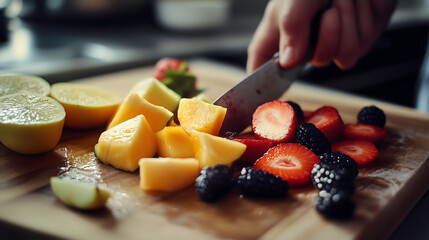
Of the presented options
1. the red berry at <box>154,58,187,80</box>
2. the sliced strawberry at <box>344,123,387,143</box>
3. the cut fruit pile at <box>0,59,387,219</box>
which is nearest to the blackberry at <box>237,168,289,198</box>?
the cut fruit pile at <box>0,59,387,219</box>

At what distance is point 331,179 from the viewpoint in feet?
3.47

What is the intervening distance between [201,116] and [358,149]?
1.69 feet

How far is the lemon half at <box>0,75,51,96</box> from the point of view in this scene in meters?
1.48

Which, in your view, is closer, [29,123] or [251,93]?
[29,123]

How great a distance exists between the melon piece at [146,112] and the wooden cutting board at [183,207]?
0.17 m

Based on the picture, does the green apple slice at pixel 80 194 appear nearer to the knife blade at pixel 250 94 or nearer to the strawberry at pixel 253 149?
the strawberry at pixel 253 149

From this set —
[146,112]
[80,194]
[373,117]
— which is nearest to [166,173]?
[80,194]

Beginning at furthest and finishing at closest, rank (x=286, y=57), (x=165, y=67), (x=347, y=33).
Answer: (x=165, y=67), (x=347, y=33), (x=286, y=57)

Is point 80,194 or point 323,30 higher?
point 323,30

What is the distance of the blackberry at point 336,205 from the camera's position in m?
0.96

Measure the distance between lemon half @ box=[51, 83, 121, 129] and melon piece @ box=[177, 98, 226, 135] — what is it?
1.09ft

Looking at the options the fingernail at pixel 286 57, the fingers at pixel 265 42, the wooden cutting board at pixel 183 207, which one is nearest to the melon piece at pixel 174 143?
the wooden cutting board at pixel 183 207

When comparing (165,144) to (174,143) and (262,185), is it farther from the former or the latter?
(262,185)

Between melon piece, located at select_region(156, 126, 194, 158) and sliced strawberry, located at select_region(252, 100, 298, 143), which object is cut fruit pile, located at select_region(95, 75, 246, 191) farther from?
sliced strawberry, located at select_region(252, 100, 298, 143)
